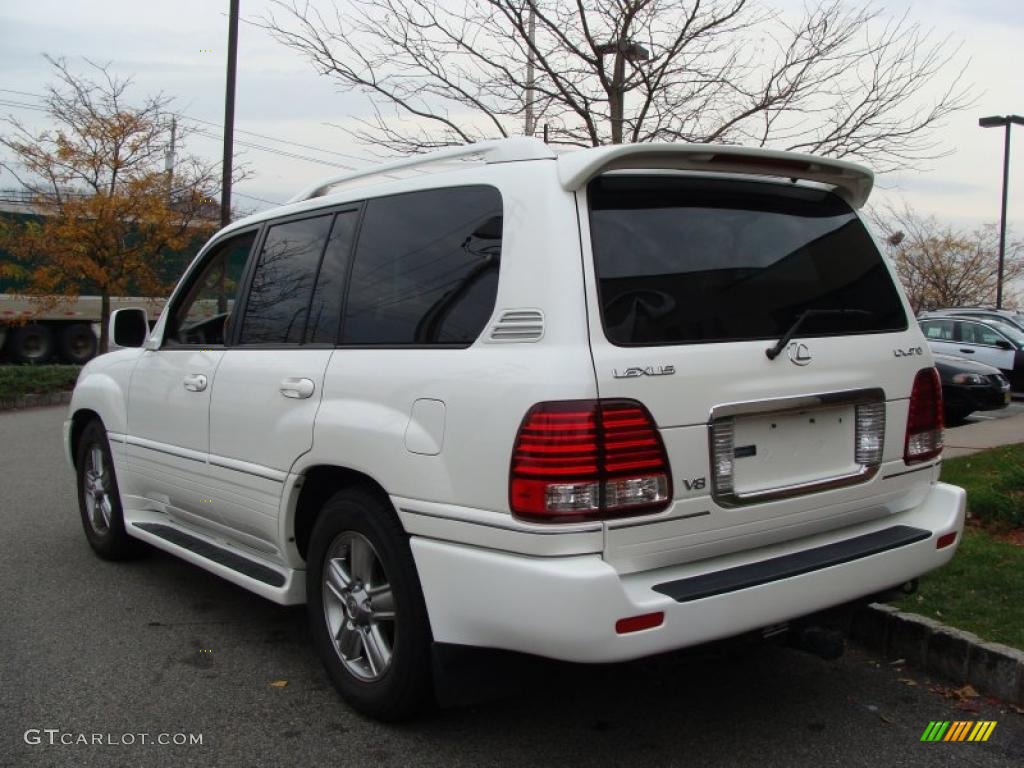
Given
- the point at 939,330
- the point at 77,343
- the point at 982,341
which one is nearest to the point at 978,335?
the point at 982,341

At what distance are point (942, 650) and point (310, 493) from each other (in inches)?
105

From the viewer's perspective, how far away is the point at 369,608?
3.44 meters

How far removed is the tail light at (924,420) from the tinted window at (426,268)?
5.52 ft

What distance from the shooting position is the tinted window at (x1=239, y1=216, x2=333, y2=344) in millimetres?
4004

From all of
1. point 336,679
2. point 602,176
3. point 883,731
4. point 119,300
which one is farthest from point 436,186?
point 119,300

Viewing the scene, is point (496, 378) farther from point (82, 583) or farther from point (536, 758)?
point (82, 583)

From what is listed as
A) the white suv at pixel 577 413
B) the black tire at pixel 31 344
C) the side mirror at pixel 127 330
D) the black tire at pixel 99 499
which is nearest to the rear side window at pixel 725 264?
→ the white suv at pixel 577 413

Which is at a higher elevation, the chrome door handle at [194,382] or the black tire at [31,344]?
the black tire at [31,344]

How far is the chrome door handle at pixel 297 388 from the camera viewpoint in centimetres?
364

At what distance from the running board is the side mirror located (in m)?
0.99

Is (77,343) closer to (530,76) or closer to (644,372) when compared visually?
(530,76)

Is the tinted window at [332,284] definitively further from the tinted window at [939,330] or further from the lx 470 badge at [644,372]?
the tinted window at [939,330]

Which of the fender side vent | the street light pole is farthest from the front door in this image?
the street light pole

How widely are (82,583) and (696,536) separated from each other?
3.86 metres
